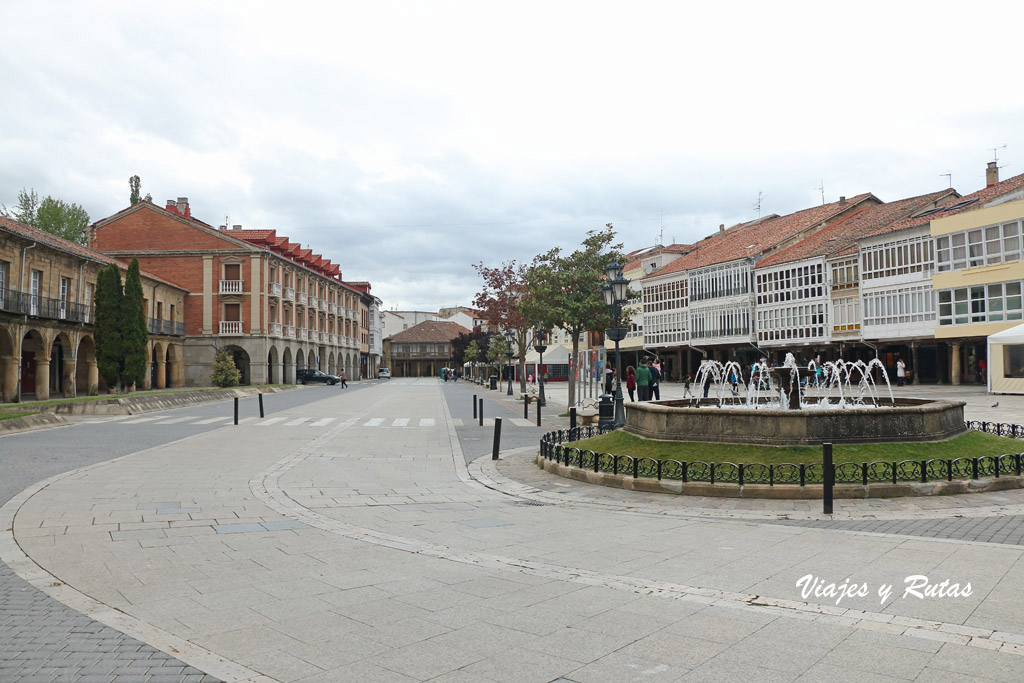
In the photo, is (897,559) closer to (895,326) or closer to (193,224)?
(895,326)

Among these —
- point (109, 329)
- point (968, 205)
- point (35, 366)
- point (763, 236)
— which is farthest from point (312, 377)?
point (968, 205)

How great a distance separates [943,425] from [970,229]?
32.4m

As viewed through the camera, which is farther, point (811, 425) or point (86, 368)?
point (86, 368)

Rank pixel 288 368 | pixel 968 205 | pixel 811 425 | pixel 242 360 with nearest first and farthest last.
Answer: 1. pixel 811 425
2. pixel 968 205
3. pixel 242 360
4. pixel 288 368

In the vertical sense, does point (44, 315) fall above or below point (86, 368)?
above

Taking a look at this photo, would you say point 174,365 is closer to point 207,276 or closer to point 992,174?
point 207,276

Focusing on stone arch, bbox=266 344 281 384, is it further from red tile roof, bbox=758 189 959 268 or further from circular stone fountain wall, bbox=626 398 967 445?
circular stone fountain wall, bbox=626 398 967 445

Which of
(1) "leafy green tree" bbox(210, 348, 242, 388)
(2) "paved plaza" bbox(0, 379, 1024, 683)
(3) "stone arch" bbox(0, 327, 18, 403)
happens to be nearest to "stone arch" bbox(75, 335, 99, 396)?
(3) "stone arch" bbox(0, 327, 18, 403)

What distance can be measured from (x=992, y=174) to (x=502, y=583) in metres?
56.3

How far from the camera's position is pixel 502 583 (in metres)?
5.75

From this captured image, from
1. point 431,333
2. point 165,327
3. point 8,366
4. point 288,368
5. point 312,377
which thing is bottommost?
point 312,377

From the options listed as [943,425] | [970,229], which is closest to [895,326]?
[970,229]

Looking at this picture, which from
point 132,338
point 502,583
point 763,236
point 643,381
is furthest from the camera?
point 763,236

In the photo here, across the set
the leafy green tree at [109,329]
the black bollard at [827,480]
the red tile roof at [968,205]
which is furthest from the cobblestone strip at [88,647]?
the red tile roof at [968,205]
